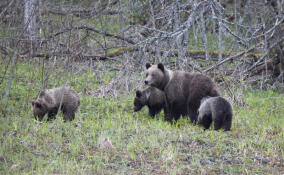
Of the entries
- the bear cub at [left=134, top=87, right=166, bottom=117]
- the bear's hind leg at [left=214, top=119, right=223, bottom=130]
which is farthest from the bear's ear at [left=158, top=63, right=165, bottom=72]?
the bear's hind leg at [left=214, top=119, right=223, bottom=130]

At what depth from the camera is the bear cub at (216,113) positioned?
25.6 ft

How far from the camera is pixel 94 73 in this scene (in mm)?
12391

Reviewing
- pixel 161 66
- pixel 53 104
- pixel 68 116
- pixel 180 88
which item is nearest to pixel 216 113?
pixel 180 88

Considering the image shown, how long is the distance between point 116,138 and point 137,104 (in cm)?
286

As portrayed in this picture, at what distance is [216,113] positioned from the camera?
309 inches

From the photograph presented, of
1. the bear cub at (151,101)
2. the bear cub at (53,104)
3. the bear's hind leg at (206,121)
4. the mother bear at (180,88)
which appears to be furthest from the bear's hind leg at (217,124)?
the bear cub at (53,104)

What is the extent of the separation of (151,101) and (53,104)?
2.40 m

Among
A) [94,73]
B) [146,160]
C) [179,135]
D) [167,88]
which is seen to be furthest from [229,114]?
[94,73]

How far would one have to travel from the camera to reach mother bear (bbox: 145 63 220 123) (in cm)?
857

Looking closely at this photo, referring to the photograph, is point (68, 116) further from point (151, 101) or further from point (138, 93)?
point (151, 101)

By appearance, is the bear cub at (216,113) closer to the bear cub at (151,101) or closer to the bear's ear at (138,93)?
the bear cub at (151,101)

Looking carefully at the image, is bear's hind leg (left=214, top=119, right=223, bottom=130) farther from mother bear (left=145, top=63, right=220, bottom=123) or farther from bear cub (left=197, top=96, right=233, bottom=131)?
mother bear (left=145, top=63, right=220, bottom=123)

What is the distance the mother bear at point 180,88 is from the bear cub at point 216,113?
16.2 inches

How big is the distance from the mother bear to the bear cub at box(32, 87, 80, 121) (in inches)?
63.4
